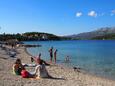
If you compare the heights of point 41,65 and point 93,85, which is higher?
point 41,65

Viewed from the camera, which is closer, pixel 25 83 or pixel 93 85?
pixel 25 83

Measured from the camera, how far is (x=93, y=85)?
54.4 ft

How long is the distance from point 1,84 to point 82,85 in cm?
484

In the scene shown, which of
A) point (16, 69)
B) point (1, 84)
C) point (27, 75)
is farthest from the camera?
point (16, 69)

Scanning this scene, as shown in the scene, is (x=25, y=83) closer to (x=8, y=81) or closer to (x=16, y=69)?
(x=8, y=81)

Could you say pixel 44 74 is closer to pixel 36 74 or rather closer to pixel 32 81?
pixel 36 74

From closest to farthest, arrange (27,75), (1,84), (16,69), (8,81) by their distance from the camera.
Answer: (1,84) < (8,81) < (27,75) < (16,69)

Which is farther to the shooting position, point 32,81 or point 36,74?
point 36,74

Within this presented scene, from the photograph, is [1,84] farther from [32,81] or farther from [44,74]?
[44,74]

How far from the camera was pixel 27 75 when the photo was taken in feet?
57.4

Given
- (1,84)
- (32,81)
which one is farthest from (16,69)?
(1,84)

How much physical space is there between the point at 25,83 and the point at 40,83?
894 millimetres

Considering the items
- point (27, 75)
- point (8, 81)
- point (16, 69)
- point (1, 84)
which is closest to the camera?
point (1, 84)

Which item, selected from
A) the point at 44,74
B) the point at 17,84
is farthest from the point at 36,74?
the point at 17,84
